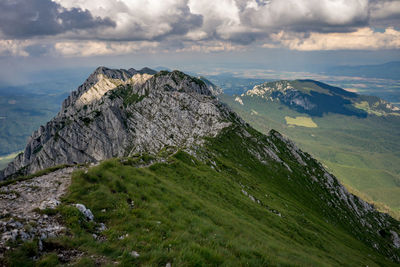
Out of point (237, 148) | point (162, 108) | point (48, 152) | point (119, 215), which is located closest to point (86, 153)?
point (48, 152)

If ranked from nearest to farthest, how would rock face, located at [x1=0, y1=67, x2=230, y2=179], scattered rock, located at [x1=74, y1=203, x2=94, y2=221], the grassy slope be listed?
the grassy slope
scattered rock, located at [x1=74, y1=203, x2=94, y2=221]
rock face, located at [x1=0, y1=67, x2=230, y2=179]

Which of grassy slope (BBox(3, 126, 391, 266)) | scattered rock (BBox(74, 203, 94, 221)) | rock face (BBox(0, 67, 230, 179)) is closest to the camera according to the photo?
grassy slope (BBox(3, 126, 391, 266))

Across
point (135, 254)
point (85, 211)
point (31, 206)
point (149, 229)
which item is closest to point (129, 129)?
point (31, 206)

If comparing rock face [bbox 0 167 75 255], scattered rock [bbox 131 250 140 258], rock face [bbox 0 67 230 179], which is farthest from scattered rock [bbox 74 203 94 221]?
rock face [bbox 0 67 230 179]

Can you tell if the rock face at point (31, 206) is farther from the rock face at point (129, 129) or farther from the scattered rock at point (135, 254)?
the rock face at point (129, 129)

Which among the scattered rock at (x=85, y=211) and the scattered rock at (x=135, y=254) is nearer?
the scattered rock at (x=135, y=254)

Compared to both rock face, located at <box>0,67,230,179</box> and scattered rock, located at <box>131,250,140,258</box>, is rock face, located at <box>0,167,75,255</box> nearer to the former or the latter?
scattered rock, located at <box>131,250,140,258</box>

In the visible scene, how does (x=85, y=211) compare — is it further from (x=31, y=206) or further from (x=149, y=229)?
(x=149, y=229)

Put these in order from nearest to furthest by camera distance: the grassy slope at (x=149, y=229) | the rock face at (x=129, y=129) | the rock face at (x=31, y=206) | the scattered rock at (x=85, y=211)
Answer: the rock face at (x=31, y=206)
the grassy slope at (x=149, y=229)
the scattered rock at (x=85, y=211)
the rock face at (x=129, y=129)

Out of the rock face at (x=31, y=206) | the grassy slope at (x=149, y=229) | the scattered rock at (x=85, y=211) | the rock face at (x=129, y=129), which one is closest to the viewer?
the rock face at (x=31, y=206)

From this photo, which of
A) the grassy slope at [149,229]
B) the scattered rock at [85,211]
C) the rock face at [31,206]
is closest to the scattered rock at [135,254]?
the grassy slope at [149,229]

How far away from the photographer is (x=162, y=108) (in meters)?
158

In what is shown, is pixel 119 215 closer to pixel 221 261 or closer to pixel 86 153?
pixel 221 261

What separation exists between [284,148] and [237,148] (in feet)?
243
